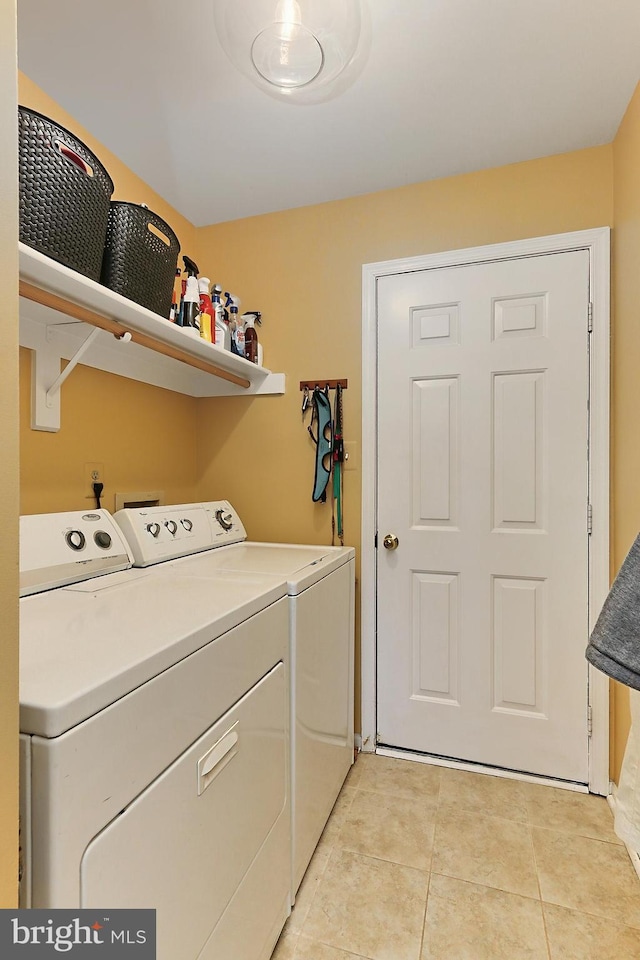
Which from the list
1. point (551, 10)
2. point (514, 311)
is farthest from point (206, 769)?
point (551, 10)

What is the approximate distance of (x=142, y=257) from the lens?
4.60 feet

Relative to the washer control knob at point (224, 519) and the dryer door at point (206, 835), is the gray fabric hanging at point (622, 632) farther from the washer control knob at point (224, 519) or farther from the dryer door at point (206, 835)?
the washer control knob at point (224, 519)

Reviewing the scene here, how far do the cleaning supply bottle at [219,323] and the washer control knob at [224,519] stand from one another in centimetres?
72

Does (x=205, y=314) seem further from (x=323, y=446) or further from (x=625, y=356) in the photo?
(x=625, y=356)

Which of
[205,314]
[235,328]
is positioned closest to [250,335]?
[235,328]

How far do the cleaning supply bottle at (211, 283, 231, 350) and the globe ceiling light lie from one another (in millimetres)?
779

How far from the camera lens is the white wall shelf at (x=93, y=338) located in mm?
1150

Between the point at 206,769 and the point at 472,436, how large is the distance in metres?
1.57

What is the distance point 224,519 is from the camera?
6.81 feet

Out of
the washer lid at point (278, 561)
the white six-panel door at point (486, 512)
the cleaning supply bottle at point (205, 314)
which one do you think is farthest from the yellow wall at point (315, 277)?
the cleaning supply bottle at point (205, 314)

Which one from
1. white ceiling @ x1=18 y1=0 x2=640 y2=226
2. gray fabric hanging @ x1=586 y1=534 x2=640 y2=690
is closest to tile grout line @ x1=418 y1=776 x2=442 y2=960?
gray fabric hanging @ x1=586 y1=534 x2=640 y2=690

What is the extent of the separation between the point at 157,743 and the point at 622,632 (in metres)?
0.91

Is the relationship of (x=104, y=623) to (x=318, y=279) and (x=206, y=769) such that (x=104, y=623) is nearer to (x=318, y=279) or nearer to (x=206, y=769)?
(x=206, y=769)

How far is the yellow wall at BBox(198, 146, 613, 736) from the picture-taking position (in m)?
1.92
